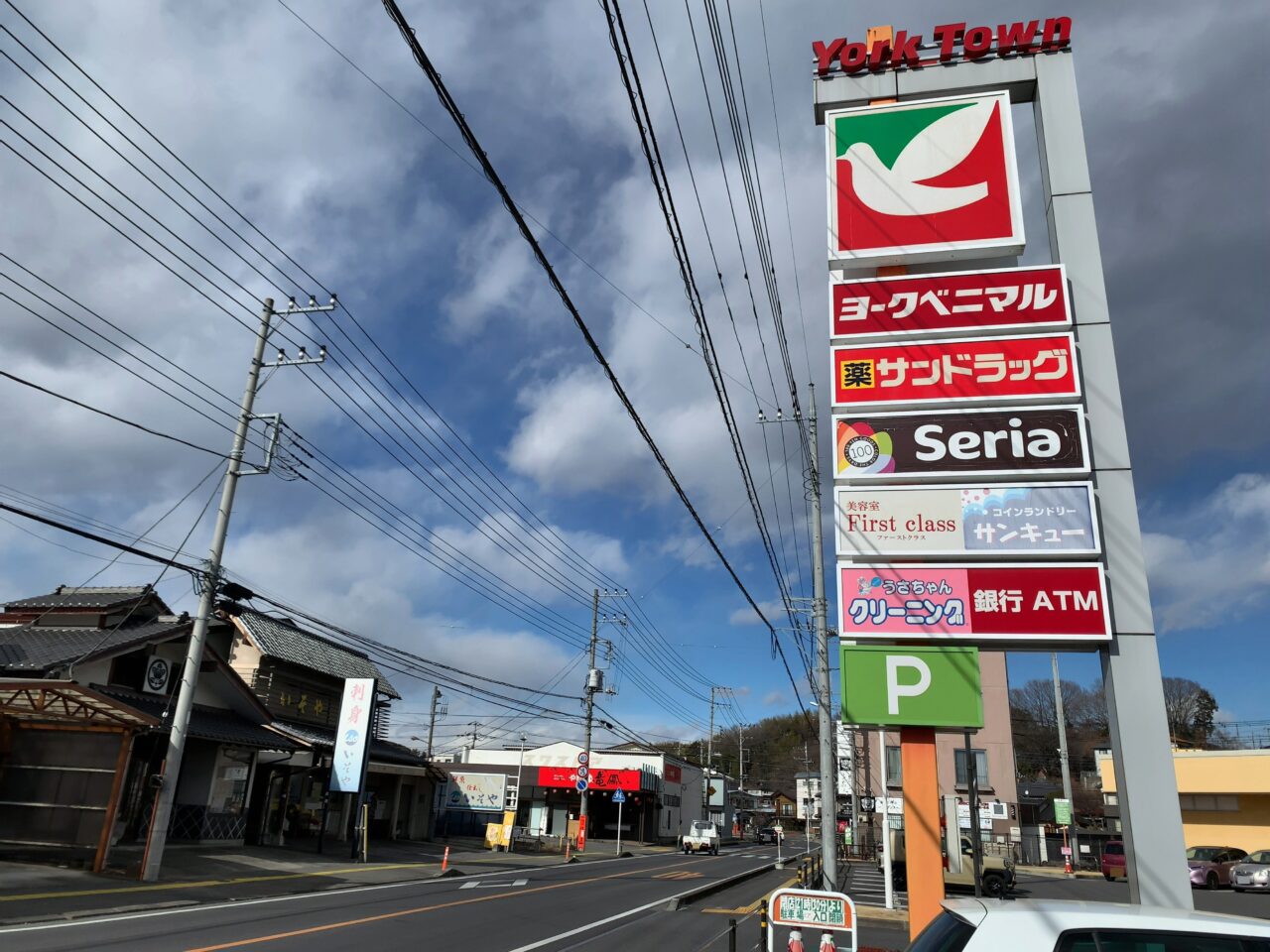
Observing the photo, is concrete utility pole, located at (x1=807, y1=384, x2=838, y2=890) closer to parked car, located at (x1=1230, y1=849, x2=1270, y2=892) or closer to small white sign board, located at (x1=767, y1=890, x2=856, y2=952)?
small white sign board, located at (x1=767, y1=890, x2=856, y2=952)

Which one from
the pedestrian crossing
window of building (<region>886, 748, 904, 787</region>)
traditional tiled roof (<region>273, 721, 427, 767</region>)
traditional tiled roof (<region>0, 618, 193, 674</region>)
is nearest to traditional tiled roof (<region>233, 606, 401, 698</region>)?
traditional tiled roof (<region>273, 721, 427, 767</region>)

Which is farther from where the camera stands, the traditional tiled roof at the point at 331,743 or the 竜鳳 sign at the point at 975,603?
the traditional tiled roof at the point at 331,743

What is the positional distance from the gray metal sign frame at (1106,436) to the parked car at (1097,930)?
18.8 feet

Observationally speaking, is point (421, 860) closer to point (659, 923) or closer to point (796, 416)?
point (659, 923)

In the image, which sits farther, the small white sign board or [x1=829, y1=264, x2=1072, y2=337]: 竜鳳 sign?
[x1=829, y1=264, x2=1072, y2=337]: 竜鳳 sign

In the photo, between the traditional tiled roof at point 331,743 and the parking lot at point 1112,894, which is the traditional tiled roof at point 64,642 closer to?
the traditional tiled roof at point 331,743

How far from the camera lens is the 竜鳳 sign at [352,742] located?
26.5m

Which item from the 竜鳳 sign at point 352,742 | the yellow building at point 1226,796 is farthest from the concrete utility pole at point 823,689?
the yellow building at point 1226,796

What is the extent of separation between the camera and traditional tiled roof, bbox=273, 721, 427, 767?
95.4 feet

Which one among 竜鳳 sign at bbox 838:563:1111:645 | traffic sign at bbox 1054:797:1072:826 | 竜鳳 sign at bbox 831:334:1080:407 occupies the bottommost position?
traffic sign at bbox 1054:797:1072:826

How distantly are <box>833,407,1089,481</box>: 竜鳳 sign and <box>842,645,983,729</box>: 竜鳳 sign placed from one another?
7.59 feet

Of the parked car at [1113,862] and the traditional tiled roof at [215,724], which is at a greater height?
the traditional tiled roof at [215,724]

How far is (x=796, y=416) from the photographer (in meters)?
20.0

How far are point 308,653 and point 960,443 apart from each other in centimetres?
3178
